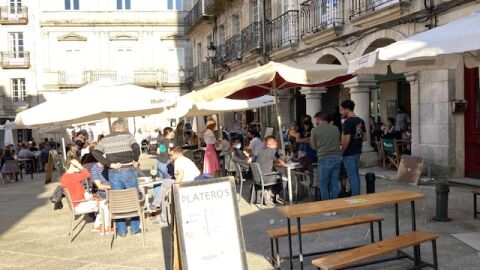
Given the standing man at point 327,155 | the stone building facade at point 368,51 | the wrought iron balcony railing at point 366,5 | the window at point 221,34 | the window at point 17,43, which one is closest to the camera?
the standing man at point 327,155

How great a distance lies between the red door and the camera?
9.37 metres

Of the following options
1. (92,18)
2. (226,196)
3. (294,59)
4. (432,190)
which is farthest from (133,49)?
(226,196)

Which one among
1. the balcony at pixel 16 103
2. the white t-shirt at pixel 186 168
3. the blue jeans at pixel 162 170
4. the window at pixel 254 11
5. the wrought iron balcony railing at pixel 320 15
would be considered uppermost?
the window at pixel 254 11

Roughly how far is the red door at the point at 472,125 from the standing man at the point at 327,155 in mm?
3884

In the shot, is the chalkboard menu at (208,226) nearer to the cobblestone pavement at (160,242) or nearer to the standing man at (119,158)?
the cobblestone pavement at (160,242)

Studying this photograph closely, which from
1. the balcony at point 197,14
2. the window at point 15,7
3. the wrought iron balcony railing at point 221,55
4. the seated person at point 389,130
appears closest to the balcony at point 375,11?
the seated person at point 389,130

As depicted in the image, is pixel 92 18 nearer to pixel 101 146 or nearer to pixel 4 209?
pixel 4 209

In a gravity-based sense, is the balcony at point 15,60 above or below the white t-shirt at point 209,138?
above

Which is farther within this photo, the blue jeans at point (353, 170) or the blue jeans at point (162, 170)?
the blue jeans at point (162, 170)

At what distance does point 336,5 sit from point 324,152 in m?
7.18

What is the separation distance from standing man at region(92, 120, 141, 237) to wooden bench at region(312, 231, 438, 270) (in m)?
3.62

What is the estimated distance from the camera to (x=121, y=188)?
6777 mm

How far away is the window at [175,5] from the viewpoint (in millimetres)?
35922

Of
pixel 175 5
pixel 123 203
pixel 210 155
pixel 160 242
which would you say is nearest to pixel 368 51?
pixel 210 155
